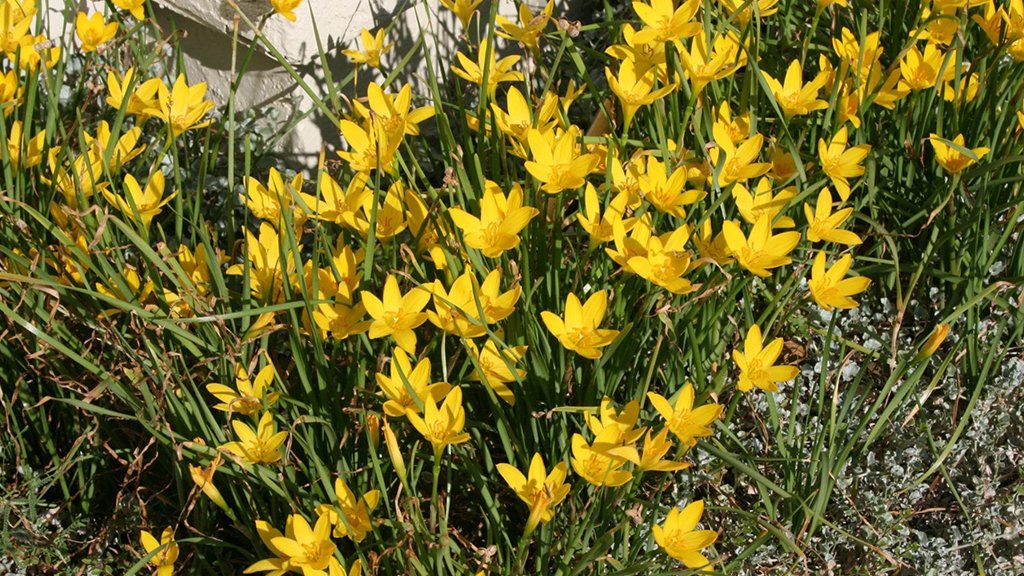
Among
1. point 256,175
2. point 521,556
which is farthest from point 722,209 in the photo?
point 256,175

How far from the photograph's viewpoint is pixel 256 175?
9.72 ft

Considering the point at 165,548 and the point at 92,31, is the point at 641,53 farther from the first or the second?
the point at 165,548

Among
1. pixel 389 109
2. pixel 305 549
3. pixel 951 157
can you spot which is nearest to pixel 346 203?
pixel 389 109

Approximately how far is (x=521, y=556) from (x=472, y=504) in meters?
0.37

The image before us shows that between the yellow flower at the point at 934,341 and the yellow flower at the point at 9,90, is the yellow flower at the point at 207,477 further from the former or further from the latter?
the yellow flower at the point at 934,341

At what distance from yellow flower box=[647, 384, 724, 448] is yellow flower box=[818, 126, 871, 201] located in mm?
568

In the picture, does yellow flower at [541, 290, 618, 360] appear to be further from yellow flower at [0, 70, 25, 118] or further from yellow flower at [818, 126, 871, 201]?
yellow flower at [0, 70, 25, 118]

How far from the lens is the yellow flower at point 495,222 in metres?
1.75

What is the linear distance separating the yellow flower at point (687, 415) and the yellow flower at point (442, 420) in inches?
11.3

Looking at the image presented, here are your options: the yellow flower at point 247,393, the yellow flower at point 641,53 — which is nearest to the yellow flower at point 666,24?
the yellow flower at point 641,53

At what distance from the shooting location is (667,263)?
1.75 metres

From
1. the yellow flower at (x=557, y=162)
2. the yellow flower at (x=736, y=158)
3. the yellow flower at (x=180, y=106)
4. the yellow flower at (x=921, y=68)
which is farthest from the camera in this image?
the yellow flower at (x=921, y=68)

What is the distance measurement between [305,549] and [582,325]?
55 centimetres

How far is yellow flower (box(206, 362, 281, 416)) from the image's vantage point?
1758mm
